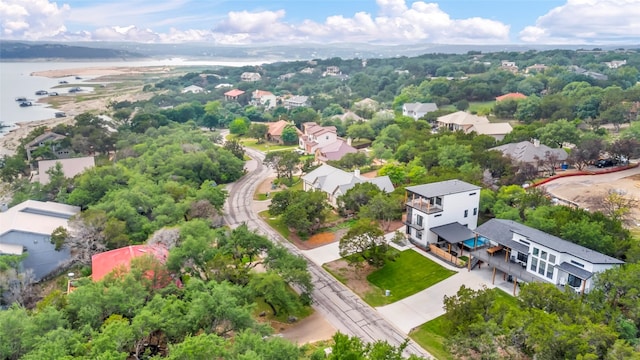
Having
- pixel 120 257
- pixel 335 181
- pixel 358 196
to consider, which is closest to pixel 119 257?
pixel 120 257

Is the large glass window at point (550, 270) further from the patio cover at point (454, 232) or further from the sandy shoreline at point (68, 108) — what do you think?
the sandy shoreline at point (68, 108)

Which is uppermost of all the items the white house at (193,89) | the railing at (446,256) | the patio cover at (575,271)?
the white house at (193,89)

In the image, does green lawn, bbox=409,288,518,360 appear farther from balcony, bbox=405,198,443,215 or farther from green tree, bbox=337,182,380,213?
green tree, bbox=337,182,380,213

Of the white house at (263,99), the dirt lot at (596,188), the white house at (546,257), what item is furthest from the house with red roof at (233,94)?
the white house at (546,257)

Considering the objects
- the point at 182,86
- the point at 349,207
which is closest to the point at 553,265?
the point at 349,207

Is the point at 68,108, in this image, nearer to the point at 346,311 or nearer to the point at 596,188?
the point at 346,311

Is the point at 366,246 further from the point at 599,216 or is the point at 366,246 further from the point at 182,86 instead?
the point at 182,86
